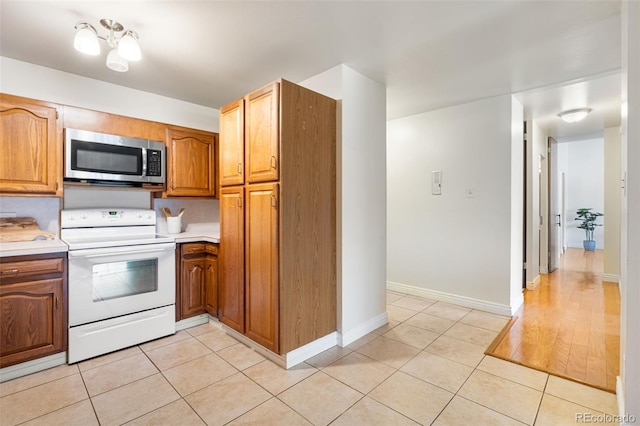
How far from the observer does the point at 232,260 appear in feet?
8.82

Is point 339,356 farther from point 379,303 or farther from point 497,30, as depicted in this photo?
point 497,30

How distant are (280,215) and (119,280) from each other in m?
1.46

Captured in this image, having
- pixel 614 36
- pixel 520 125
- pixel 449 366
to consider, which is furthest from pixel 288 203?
pixel 520 125

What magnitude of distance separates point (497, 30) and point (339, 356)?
2.62 metres

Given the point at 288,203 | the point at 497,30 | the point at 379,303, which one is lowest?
the point at 379,303

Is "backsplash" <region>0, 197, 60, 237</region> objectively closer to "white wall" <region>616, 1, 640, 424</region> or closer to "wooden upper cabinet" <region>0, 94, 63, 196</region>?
"wooden upper cabinet" <region>0, 94, 63, 196</region>

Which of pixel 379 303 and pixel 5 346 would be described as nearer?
pixel 5 346

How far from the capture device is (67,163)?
2.52 meters

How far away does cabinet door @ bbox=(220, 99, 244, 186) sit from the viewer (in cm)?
256

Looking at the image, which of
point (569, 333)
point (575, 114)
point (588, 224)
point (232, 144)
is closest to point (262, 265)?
point (232, 144)

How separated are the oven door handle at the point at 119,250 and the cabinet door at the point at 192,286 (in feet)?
0.87

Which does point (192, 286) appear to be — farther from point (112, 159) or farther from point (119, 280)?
point (112, 159)

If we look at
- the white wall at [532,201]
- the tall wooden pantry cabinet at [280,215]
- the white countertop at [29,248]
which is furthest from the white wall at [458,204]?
the white countertop at [29,248]

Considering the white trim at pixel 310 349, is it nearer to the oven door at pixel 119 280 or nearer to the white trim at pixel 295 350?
the white trim at pixel 295 350
